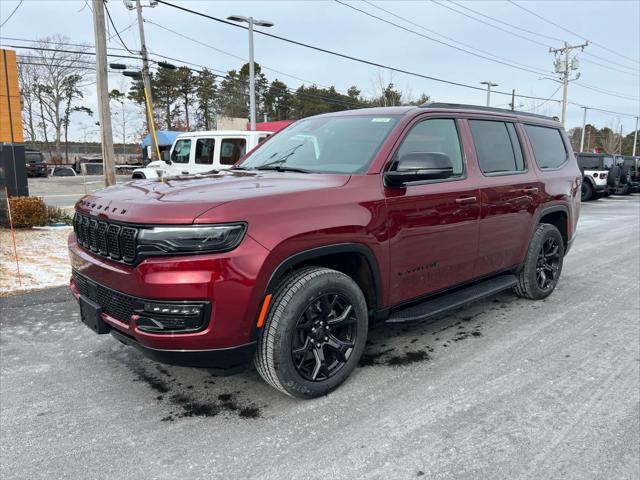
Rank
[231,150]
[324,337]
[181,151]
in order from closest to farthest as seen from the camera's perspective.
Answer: [324,337] < [231,150] < [181,151]

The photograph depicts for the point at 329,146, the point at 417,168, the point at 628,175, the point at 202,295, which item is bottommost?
the point at 202,295

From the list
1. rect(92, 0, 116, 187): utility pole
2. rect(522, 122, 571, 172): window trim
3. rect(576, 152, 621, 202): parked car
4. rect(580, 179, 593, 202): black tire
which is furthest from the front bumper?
rect(580, 179, 593, 202): black tire

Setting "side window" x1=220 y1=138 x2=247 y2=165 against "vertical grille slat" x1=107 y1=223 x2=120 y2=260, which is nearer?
"vertical grille slat" x1=107 y1=223 x2=120 y2=260

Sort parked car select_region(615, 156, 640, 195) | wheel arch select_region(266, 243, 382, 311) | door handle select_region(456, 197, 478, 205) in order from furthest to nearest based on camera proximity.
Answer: parked car select_region(615, 156, 640, 195), door handle select_region(456, 197, 478, 205), wheel arch select_region(266, 243, 382, 311)

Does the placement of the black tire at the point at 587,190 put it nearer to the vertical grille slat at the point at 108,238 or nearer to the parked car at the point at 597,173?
the parked car at the point at 597,173

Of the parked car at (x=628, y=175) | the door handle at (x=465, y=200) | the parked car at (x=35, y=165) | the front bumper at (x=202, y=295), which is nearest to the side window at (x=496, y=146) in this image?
the door handle at (x=465, y=200)

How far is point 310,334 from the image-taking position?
9.66 ft

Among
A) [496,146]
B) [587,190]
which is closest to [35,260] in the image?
[496,146]

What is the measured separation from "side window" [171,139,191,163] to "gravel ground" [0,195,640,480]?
334 inches

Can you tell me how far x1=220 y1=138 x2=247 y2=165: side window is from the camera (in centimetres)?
1155

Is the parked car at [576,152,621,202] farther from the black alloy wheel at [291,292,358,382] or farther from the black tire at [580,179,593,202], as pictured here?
the black alloy wheel at [291,292,358,382]

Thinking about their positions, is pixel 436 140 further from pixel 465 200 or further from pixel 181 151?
pixel 181 151

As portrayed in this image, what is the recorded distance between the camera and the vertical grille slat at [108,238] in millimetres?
2580

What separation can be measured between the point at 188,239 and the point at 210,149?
388 inches
